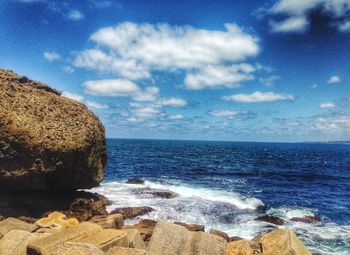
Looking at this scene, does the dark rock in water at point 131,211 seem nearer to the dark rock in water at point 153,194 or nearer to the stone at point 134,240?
the dark rock in water at point 153,194

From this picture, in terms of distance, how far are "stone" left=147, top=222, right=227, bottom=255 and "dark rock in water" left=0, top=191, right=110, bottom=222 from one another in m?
6.54

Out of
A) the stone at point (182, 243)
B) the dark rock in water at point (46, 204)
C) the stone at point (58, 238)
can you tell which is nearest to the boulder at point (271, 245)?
the stone at point (182, 243)

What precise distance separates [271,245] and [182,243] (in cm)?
195

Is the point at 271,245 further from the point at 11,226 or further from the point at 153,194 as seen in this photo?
the point at 153,194

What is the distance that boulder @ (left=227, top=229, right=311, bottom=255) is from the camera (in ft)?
26.7

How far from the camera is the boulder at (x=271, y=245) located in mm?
8125

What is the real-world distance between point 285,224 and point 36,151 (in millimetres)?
15978

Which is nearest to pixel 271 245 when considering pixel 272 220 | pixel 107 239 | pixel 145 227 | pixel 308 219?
pixel 107 239

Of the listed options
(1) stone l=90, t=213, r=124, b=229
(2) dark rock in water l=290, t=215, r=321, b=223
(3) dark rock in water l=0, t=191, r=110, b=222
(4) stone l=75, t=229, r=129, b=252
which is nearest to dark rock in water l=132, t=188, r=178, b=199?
(2) dark rock in water l=290, t=215, r=321, b=223

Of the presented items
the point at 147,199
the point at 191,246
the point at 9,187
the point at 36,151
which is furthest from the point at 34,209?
the point at 147,199

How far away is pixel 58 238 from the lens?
805 cm

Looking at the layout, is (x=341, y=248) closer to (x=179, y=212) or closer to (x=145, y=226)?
(x=179, y=212)

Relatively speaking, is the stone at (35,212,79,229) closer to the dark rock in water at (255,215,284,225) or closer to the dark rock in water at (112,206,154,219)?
the dark rock in water at (112,206,154,219)

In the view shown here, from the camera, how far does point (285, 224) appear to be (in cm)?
2341
